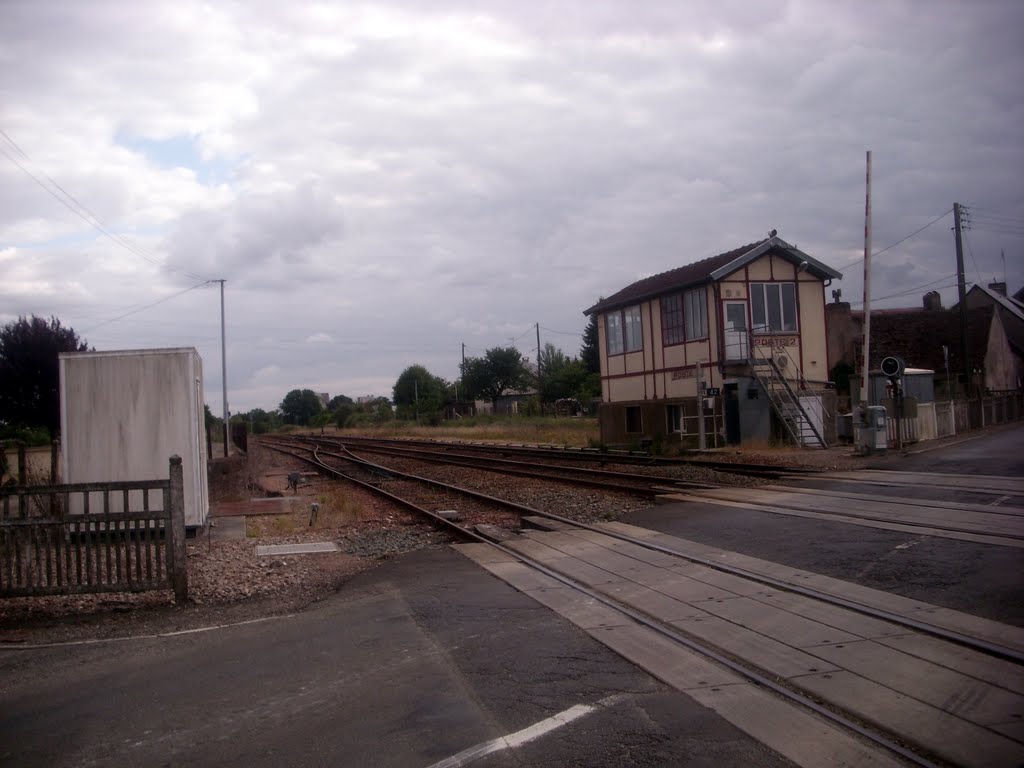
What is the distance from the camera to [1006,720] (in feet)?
14.9

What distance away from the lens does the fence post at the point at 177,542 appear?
849 cm

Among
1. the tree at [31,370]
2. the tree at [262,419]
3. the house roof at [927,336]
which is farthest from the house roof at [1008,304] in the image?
the tree at [262,419]

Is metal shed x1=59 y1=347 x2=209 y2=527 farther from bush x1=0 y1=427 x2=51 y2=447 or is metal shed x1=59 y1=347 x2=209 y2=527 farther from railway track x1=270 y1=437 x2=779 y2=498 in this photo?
bush x1=0 y1=427 x2=51 y2=447

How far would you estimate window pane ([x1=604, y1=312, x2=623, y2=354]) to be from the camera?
113 ft

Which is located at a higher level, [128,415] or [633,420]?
[128,415]

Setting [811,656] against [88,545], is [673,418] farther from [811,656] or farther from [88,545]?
[811,656]

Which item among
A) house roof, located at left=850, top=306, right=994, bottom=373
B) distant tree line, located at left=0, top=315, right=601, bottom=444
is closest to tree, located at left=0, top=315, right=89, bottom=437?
distant tree line, located at left=0, top=315, right=601, bottom=444

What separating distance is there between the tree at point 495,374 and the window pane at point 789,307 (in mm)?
73829

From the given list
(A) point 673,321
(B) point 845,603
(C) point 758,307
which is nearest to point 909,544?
(B) point 845,603

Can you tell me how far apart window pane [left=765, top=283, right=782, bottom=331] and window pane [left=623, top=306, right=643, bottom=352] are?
5.18 meters

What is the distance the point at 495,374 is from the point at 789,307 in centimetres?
7504

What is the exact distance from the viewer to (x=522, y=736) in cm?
470

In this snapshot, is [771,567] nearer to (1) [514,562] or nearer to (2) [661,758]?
(1) [514,562]

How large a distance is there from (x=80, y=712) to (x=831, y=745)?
460cm
